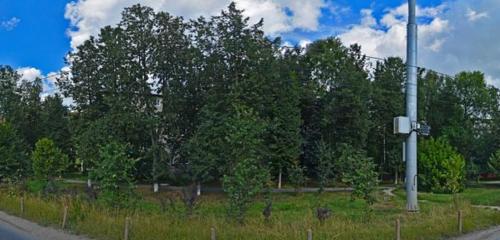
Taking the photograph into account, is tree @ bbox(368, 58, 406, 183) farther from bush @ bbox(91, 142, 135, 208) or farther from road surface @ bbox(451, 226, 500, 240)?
bush @ bbox(91, 142, 135, 208)

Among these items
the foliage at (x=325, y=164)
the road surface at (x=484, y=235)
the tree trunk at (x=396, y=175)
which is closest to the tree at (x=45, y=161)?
the foliage at (x=325, y=164)

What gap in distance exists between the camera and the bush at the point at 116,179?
1730 cm

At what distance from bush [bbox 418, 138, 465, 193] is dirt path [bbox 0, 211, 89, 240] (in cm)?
3501

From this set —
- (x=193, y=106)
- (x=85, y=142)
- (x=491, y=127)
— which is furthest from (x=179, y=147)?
(x=491, y=127)

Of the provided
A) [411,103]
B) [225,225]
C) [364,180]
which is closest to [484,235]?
[364,180]

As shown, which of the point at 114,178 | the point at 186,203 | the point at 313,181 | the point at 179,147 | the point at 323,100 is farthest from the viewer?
the point at 313,181

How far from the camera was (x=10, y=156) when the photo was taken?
39.2 metres

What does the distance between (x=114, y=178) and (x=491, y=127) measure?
57971mm

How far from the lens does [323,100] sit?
48.2 metres

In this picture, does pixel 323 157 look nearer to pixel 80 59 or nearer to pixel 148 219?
pixel 80 59

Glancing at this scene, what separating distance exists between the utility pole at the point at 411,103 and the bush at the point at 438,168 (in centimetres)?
2252

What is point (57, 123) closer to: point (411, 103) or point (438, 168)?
point (438, 168)

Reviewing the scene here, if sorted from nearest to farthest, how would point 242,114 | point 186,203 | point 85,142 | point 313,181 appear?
A: point 186,203 → point 242,114 → point 85,142 → point 313,181

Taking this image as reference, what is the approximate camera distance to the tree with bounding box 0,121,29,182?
38000 mm
